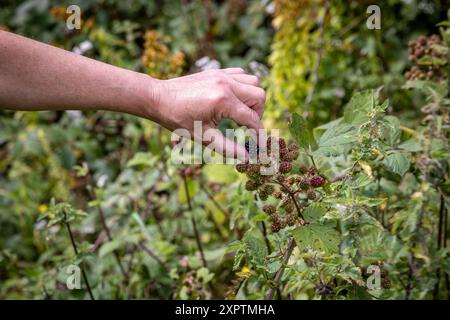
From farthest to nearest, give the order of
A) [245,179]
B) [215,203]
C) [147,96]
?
[215,203] < [245,179] < [147,96]

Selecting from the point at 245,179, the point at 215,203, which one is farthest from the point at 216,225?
the point at 245,179

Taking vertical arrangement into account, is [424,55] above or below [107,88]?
above

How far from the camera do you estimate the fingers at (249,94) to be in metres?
1.20

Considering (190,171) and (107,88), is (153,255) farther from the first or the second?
(107,88)

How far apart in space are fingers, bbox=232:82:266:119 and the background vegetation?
10 cm

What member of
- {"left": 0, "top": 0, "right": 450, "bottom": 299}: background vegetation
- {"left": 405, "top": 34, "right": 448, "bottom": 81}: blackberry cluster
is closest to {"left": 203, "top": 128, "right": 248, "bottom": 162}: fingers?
{"left": 0, "top": 0, "right": 450, "bottom": 299}: background vegetation

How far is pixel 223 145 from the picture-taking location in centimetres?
118

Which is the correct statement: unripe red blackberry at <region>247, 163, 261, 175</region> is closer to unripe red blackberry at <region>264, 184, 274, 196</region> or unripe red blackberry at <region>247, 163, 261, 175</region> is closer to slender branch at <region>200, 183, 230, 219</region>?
unripe red blackberry at <region>264, 184, 274, 196</region>

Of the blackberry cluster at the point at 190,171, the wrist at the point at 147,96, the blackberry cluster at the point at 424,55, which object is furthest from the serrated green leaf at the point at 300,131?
the blackberry cluster at the point at 190,171

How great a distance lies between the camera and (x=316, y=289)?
1338 millimetres

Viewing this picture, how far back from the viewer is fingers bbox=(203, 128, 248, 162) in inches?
45.9

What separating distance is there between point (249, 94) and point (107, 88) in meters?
0.32
